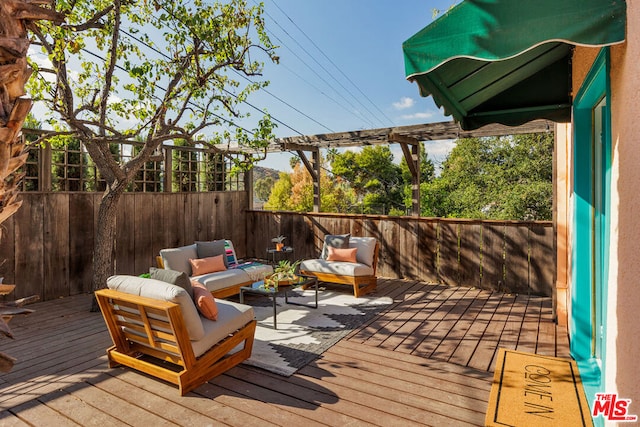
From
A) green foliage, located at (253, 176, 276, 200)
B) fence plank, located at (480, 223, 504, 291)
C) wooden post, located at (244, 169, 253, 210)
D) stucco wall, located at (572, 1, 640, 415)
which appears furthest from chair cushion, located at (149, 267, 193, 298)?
green foliage, located at (253, 176, 276, 200)

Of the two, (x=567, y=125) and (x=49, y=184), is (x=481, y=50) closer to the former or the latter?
(x=567, y=125)

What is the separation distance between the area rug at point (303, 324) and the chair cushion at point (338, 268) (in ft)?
1.16

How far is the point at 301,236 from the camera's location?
852 cm

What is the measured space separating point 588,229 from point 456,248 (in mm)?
3311

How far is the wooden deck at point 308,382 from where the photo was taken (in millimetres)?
2686

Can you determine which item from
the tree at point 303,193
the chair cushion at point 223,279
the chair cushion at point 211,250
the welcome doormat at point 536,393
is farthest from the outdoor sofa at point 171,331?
the tree at point 303,193

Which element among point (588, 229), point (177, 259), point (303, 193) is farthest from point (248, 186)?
point (303, 193)

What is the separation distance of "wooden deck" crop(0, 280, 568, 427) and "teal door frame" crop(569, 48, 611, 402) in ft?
1.93

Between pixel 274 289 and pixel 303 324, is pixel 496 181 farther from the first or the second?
pixel 274 289

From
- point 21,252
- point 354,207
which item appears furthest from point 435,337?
point 354,207

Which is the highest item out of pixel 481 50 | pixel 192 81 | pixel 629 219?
pixel 192 81

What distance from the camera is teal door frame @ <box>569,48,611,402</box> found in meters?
3.00

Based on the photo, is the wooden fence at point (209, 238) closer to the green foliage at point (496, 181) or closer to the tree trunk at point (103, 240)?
the tree trunk at point (103, 240)

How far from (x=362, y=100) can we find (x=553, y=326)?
27.7 metres
